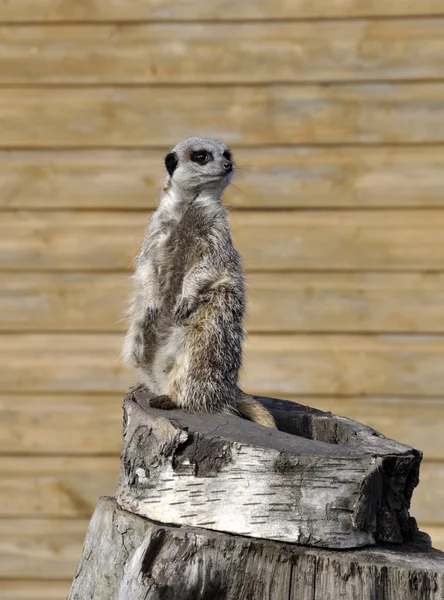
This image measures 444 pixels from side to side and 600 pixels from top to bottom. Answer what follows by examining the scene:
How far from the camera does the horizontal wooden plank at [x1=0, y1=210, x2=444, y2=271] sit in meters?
3.64

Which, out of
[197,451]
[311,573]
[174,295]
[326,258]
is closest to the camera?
[311,573]

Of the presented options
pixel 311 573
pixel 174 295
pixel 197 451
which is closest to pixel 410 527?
pixel 311 573

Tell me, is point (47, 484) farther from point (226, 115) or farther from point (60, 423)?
point (226, 115)

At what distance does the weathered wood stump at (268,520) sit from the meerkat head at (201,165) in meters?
0.77

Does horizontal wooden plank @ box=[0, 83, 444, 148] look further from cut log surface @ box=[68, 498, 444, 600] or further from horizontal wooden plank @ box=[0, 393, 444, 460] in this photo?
cut log surface @ box=[68, 498, 444, 600]

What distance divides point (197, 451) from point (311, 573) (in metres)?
0.34

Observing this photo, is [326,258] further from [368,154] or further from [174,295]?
[174,295]

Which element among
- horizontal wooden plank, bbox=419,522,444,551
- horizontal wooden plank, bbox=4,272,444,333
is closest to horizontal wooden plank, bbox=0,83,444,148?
horizontal wooden plank, bbox=4,272,444,333

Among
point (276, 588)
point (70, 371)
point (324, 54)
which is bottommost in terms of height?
point (276, 588)

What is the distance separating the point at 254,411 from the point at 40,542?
184cm

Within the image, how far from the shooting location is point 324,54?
12.0ft

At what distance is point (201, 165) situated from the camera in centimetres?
240

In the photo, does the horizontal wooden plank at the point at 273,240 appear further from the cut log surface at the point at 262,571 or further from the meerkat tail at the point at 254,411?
the cut log surface at the point at 262,571

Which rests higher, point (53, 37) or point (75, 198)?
point (53, 37)
